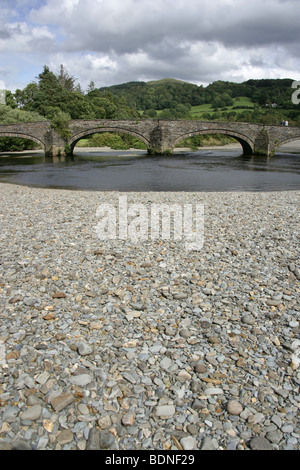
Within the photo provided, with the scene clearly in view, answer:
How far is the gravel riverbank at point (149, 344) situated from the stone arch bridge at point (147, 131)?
129 feet

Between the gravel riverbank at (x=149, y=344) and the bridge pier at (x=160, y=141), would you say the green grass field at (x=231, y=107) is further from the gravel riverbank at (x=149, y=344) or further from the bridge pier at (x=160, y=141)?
the gravel riverbank at (x=149, y=344)

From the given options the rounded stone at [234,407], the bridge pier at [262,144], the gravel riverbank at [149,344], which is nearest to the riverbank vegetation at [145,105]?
the bridge pier at [262,144]

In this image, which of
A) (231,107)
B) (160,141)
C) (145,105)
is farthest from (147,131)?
(145,105)

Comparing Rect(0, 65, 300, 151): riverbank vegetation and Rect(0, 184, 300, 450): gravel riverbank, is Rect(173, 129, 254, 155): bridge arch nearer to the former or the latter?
Rect(0, 65, 300, 151): riverbank vegetation

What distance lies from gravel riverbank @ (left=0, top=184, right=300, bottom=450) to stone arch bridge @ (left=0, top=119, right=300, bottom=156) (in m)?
39.2

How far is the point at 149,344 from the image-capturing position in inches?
172

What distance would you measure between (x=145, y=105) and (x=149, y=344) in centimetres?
11530

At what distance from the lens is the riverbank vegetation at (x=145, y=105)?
196 feet

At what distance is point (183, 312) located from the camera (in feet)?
16.7

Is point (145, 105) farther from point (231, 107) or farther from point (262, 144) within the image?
point (262, 144)

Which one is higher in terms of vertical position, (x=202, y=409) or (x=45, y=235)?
(x=45, y=235)
